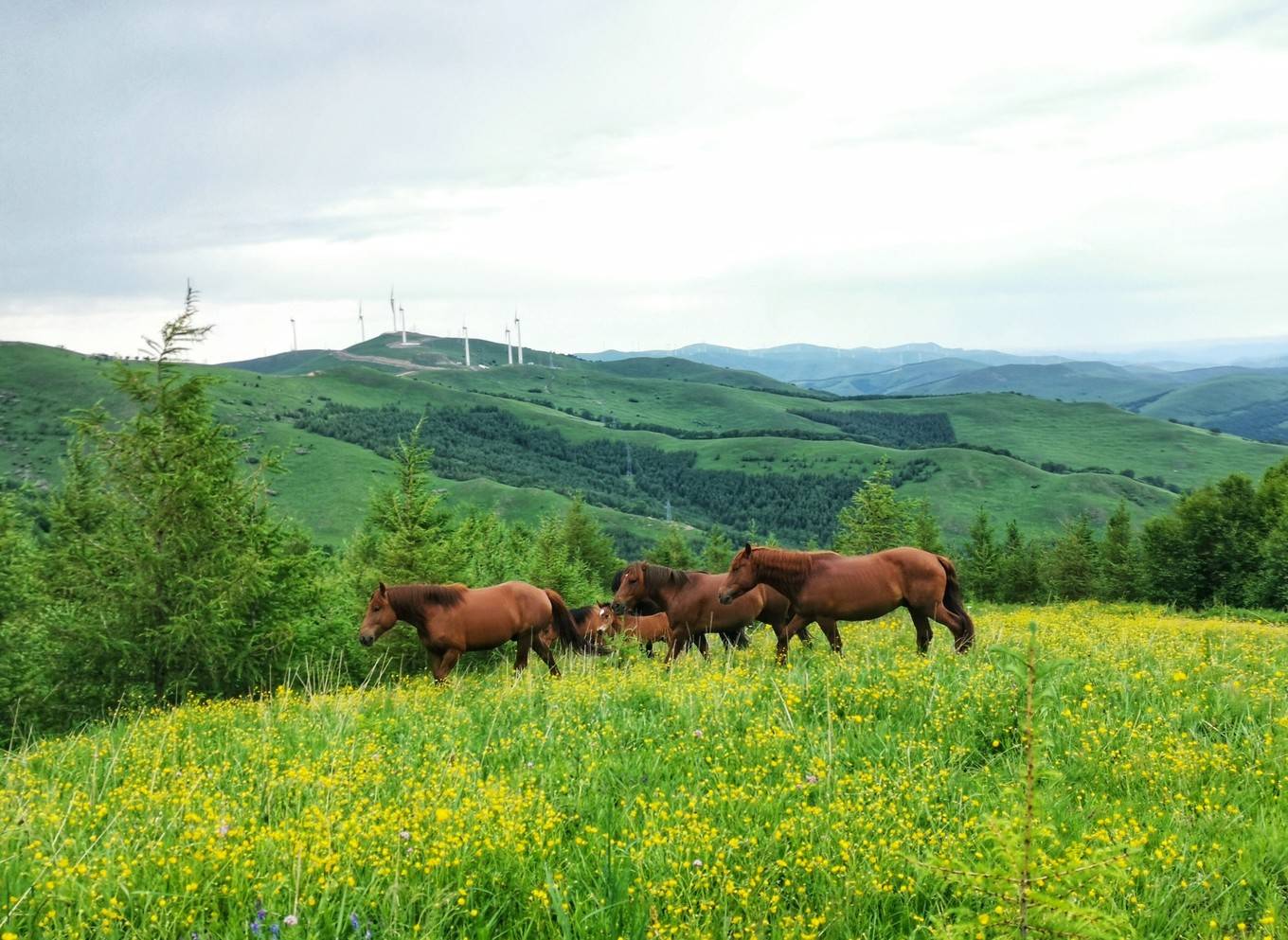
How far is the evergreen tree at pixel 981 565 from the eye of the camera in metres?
81.8

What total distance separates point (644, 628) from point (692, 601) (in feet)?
20.9

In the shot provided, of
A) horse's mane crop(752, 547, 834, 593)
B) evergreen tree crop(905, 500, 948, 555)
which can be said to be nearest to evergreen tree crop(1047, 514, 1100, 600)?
evergreen tree crop(905, 500, 948, 555)

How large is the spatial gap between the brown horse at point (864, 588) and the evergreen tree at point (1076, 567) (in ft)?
235

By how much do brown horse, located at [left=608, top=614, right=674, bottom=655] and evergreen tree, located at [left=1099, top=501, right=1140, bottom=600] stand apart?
205 ft

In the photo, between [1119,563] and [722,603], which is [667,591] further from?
[1119,563]

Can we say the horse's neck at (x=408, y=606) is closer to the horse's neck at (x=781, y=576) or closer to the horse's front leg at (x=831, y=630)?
the horse's neck at (x=781, y=576)

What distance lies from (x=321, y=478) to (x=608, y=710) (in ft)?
663

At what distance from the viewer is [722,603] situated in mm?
15531

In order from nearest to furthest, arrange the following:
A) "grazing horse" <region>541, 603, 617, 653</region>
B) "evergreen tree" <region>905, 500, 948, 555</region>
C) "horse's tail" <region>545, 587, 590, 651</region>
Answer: "horse's tail" <region>545, 587, 590, 651</region> < "grazing horse" <region>541, 603, 617, 653</region> < "evergreen tree" <region>905, 500, 948, 555</region>

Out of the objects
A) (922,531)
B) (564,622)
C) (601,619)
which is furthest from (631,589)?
(922,531)

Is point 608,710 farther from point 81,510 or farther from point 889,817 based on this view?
point 81,510

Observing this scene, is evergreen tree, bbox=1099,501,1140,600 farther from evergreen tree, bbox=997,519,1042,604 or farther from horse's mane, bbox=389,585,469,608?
horse's mane, bbox=389,585,469,608

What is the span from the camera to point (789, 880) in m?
4.69

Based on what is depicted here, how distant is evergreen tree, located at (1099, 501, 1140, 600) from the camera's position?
227 feet
